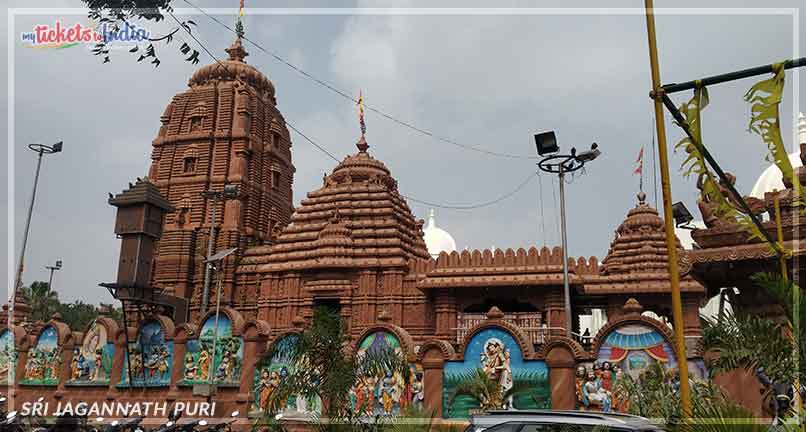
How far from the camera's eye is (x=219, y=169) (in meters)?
35.3

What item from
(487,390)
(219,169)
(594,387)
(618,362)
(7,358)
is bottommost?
(487,390)

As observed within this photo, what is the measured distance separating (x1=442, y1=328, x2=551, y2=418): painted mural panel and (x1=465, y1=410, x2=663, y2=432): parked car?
325 inches

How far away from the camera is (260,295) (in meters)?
30.0

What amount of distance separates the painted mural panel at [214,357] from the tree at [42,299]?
39.3 m

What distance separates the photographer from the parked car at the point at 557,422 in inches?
268

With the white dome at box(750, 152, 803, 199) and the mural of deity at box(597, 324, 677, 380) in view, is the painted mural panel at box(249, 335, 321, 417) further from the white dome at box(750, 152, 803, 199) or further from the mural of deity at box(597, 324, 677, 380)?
the white dome at box(750, 152, 803, 199)

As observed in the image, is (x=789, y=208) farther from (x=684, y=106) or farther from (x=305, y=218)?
(x=305, y=218)

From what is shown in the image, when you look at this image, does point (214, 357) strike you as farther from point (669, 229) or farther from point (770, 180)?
point (770, 180)

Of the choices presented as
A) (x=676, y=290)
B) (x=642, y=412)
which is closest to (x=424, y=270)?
(x=642, y=412)

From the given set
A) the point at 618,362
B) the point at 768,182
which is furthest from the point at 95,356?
the point at 768,182

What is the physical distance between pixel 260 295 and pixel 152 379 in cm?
892

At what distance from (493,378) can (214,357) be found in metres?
8.91

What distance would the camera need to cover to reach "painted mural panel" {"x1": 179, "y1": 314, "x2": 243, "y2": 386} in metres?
20.0

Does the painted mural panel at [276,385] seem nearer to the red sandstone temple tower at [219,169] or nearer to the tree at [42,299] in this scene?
the red sandstone temple tower at [219,169]
